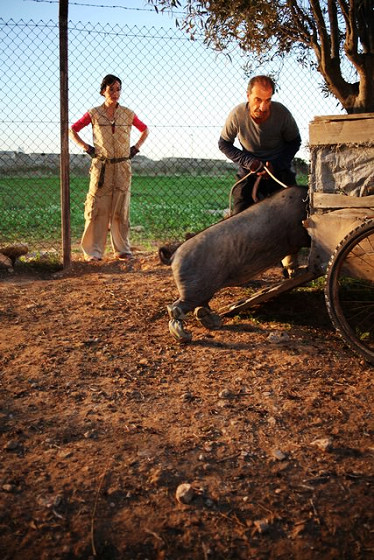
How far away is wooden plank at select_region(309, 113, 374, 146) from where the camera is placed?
3.81m

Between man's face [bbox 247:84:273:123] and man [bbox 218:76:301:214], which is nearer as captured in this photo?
man's face [bbox 247:84:273:123]

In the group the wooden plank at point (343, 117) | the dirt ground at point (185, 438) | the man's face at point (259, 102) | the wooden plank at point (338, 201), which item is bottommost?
the dirt ground at point (185, 438)

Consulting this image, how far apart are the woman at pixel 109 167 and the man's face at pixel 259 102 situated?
2.51m

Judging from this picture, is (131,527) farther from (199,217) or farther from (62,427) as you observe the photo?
(199,217)

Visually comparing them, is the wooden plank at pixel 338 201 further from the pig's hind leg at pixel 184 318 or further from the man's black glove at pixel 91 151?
the man's black glove at pixel 91 151

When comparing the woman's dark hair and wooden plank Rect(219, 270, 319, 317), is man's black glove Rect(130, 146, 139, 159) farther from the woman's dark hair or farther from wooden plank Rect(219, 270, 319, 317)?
wooden plank Rect(219, 270, 319, 317)

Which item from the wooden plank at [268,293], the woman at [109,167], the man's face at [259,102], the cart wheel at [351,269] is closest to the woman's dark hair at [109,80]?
the woman at [109,167]

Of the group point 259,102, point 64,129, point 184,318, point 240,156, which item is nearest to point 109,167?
point 64,129

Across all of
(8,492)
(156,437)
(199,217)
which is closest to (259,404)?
(156,437)

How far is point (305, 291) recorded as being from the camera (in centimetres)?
514

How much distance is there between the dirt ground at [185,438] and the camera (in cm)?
233

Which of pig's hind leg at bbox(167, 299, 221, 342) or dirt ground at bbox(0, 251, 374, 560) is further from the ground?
pig's hind leg at bbox(167, 299, 221, 342)

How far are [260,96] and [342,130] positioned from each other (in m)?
1.06

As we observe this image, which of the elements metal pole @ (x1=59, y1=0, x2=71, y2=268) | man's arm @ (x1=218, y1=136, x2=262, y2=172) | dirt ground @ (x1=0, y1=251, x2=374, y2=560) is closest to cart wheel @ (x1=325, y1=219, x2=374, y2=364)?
dirt ground @ (x1=0, y1=251, x2=374, y2=560)
